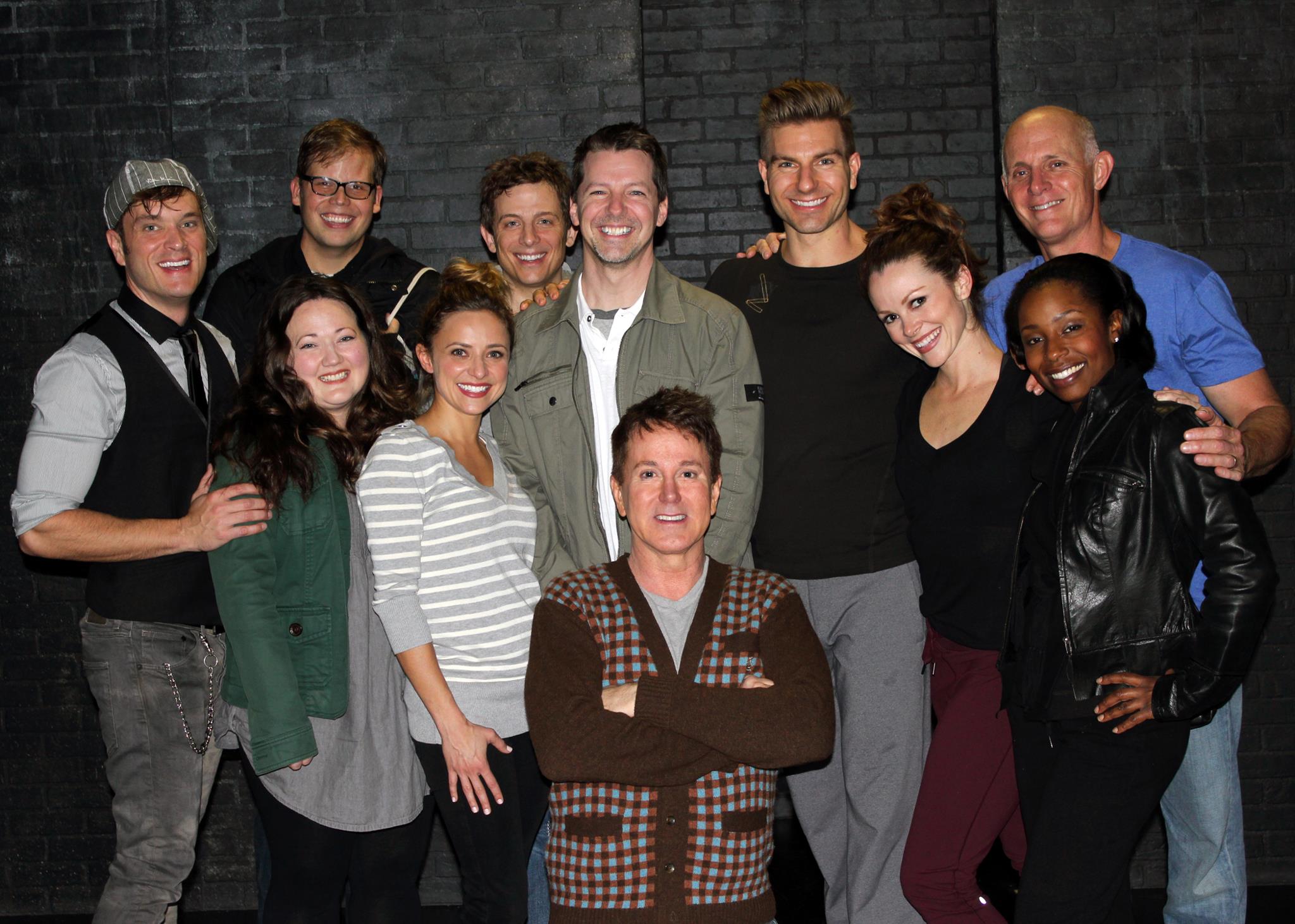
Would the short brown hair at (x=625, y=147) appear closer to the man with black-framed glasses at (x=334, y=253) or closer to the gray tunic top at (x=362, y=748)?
the man with black-framed glasses at (x=334, y=253)

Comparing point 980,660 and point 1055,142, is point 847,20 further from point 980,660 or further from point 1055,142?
point 980,660

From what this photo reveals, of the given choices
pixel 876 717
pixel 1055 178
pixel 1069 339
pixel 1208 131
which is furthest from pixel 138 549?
pixel 1208 131

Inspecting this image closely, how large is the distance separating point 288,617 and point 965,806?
5.99 ft

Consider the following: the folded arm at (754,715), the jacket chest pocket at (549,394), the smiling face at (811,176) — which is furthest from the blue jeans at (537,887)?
the smiling face at (811,176)

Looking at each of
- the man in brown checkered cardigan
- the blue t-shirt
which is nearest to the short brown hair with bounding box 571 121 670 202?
the man in brown checkered cardigan

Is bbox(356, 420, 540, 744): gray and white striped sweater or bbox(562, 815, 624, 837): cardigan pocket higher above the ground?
bbox(356, 420, 540, 744): gray and white striped sweater

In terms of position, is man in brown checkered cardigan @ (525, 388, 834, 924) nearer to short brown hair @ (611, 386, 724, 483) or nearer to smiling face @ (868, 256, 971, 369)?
short brown hair @ (611, 386, 724, 483)

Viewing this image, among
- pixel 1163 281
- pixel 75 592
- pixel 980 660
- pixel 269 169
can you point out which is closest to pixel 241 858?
pixel 75 592

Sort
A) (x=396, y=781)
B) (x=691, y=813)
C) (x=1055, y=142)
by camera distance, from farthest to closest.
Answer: (x=1055, y=142), (x=396, y=781), (x=691, y=813)

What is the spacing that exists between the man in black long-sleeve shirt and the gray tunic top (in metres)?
1.16

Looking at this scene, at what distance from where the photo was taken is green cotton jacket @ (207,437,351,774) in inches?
104

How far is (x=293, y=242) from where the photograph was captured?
394 centimetres

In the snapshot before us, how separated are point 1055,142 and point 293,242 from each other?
264 centimetres

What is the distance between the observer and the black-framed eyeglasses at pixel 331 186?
3.77 m
